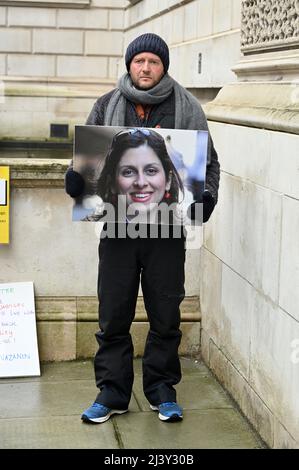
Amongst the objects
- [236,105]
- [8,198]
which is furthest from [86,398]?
[236,105]

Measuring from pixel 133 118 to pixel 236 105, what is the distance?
968 millimetres

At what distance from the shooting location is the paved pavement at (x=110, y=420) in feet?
15.6

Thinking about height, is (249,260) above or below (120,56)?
below

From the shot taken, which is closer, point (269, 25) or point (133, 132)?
point (133, 132)

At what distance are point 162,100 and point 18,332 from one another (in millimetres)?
2067

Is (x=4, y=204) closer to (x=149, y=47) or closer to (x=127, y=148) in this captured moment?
(x=127, y=148)

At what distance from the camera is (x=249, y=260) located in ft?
16.8

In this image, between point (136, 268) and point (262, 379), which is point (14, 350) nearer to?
point (136, 268)

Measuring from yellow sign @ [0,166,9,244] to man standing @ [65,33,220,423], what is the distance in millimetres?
1317

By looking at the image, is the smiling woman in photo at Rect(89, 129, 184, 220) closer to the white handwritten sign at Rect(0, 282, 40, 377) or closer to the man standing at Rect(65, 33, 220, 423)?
the man standing at Rect(65, 33, 220, 423)

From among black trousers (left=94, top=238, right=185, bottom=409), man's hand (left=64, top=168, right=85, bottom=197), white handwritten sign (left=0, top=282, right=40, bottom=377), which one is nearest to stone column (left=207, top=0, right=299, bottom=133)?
black trousers (left=94, top=238, right=185, bottom=409)

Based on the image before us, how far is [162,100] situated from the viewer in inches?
190

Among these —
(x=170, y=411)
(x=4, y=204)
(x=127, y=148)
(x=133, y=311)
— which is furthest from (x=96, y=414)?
(x=4, y=204)

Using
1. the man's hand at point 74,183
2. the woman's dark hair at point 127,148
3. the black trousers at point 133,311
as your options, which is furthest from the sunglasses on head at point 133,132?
the black trousers at point 133,311
